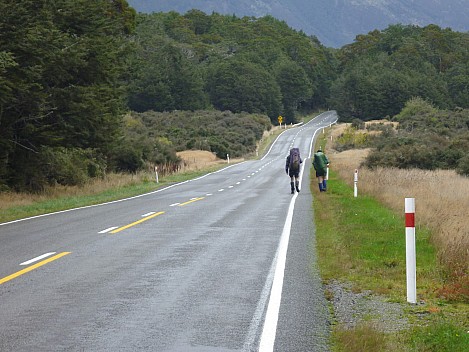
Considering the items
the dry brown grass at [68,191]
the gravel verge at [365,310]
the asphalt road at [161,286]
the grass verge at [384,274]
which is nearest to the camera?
the grass verge at [384,274]

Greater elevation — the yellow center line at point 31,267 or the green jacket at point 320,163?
the green jacket at point 320,163

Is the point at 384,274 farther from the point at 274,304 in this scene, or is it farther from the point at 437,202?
the point at 437,202

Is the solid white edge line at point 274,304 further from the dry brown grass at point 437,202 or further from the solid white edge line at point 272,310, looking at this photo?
the dry brown grass at point 437,202

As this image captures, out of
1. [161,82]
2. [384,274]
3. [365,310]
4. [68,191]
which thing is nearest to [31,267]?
[384,274]

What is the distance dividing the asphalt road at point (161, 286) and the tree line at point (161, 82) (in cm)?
973

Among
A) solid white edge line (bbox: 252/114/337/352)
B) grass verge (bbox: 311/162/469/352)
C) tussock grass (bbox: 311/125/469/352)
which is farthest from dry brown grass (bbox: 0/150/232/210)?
solid white edge line (bbox: 252/114/337/352)

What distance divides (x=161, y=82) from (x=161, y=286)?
11313cm

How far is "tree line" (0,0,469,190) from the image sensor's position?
30328 mm

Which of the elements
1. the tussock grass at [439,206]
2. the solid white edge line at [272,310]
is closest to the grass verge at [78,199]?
the tussock grass at [439,206]

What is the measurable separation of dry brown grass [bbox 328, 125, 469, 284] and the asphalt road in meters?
2.05

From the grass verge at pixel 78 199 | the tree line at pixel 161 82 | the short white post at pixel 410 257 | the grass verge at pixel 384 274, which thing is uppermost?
the tree line at pixel 161 82

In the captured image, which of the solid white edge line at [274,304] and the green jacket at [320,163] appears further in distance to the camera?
the green jacket at [320,163]

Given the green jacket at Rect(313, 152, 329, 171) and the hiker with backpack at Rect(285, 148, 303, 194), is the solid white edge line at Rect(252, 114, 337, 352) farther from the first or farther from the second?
the green jacket at Rect(313, 152, 329, 171)

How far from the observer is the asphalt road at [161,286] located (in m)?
7.66
